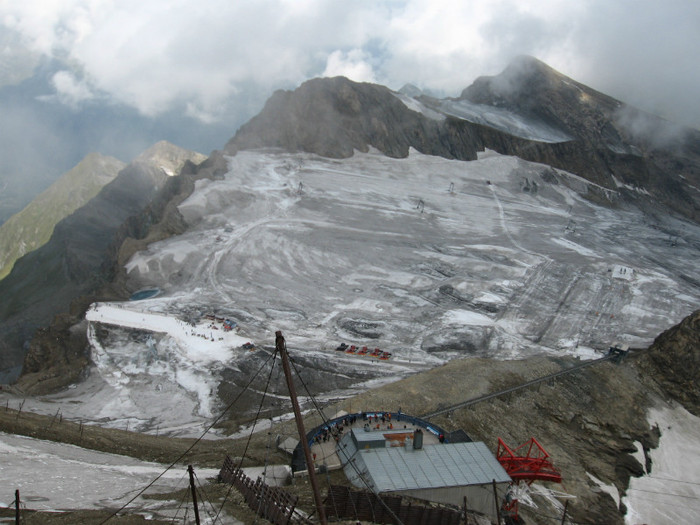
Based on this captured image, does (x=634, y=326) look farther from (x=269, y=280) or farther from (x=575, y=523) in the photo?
(x=269, y=280)

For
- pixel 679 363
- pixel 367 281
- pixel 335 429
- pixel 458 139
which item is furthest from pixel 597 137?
pixel 335 429

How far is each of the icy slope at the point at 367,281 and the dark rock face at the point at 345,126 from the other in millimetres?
5534

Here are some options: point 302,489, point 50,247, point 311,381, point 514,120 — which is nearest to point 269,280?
point 311,381

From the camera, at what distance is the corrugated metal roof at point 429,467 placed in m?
23.1

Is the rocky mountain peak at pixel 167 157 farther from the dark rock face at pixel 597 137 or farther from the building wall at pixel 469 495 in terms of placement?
the building wall at pixel 469 495

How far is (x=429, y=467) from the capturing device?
24188 mm

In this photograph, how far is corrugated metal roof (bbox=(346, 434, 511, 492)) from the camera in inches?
910

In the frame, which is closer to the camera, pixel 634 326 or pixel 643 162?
pixel 634 326

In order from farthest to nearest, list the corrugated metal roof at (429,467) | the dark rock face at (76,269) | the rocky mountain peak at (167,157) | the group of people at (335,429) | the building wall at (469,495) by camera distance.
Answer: the rocky mountain peak at (167,157)
the dark rock face at (76,269)
the group of people at (335,429)
the corrugated metal roof at (429,467)
the building wall at (469,495)

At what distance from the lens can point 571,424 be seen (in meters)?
39.4

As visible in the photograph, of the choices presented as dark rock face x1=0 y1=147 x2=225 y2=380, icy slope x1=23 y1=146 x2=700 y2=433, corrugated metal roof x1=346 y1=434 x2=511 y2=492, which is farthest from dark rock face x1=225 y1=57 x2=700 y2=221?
corrugated metal roof x1=346 y1=434 x2=511 y2=492

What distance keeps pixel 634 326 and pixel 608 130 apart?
10097 cm

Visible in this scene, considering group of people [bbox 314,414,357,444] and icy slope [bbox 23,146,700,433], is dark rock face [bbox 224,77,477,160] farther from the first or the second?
group of people [bbox 314,414,357,444]

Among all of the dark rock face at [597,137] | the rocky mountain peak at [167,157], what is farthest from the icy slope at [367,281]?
the rocky mountain peak at [167,157]
